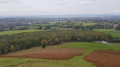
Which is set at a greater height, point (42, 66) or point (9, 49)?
point (42, 66)

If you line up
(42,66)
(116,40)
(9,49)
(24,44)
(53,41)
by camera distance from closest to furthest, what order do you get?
(42,66) < (9,49) < (24,44) < (53,41) < (116,40)

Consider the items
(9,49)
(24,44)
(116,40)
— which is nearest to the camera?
(9,49)

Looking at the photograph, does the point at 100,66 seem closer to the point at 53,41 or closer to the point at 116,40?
the point at 53,41

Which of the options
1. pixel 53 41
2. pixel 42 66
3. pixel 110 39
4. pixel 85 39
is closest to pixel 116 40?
pixel 110 39

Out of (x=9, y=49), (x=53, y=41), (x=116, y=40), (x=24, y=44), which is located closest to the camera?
(x=9, y=49)

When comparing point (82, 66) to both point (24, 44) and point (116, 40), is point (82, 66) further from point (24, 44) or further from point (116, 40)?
point (116, 40)

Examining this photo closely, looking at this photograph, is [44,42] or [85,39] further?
[85,39]

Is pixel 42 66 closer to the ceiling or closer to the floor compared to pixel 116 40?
closer to the ceiling

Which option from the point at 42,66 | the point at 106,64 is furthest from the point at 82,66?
the point at 42,66

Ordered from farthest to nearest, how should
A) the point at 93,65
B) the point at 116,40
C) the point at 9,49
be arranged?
the point at 116,40 → the point at 9,49 → the point at 93,65
